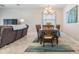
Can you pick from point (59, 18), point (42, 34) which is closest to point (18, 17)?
point (59, 18)

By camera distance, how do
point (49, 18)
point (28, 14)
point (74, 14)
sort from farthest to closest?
1. point (28, 14)
2. point (49, 18)
3. point (74, 14)

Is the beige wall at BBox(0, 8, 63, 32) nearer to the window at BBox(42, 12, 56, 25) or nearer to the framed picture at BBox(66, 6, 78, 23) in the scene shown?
the window at BBox(42, 12, 56, 25)

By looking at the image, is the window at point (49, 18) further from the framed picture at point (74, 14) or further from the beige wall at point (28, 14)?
the framed picture at point (74, 14)

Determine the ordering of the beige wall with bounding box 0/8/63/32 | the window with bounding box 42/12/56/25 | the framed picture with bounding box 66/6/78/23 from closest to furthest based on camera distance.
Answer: the framed picture with bounding box 66/6/78/23
the window with bounding box 42/12/56/25
the beige wall with bounding box 0/8/63/32

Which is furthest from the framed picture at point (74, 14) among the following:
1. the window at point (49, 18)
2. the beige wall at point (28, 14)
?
the beige wall at point (28, 14)

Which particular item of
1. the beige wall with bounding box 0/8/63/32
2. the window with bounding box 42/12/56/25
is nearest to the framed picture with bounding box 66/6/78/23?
the window with bounding box 42/12/56/25

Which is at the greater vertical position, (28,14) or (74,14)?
(28,14)

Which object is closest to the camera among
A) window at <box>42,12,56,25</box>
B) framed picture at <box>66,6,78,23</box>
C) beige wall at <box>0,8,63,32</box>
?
framed picture at <box>66,6,78,23</box>

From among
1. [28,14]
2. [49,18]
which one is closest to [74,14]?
[49,18]

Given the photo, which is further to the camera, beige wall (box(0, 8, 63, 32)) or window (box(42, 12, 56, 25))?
beige wall (box(0, 8, 63, 32))

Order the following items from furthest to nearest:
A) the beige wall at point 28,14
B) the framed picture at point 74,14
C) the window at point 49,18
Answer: the beige wall at point 28,14
the window at point 49,18
the framed picture at point 74,14

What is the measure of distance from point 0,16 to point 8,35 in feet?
21.0

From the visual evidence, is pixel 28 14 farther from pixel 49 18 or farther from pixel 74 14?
pixel 74 14
